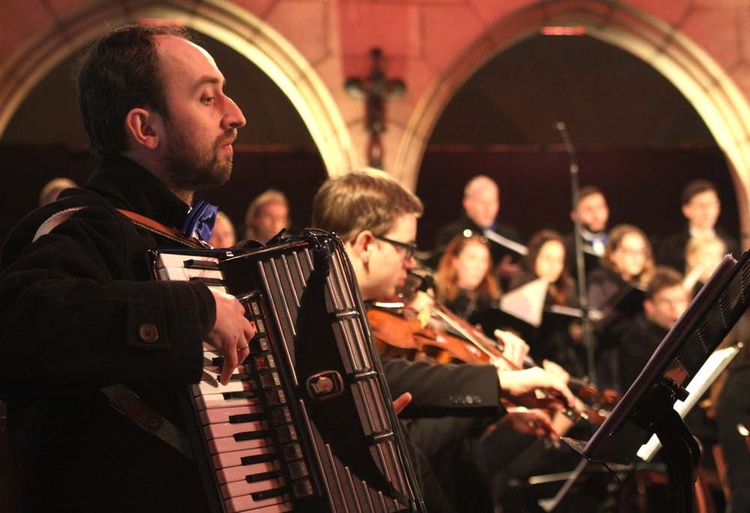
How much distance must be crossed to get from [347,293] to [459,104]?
11979mm

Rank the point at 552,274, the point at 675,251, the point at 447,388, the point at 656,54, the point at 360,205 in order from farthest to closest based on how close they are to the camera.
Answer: the point at 656,54, the point at 675,251, the point at 552,274, the point at 360,205, the point at 447,388

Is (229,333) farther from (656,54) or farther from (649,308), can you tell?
(656,54)

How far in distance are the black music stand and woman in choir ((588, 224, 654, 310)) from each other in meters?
5.36

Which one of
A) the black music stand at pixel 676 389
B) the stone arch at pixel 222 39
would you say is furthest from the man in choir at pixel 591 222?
the black music stand at pixel 676 389

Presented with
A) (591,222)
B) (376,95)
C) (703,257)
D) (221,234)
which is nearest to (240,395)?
(221,234)

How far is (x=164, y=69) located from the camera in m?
2.10

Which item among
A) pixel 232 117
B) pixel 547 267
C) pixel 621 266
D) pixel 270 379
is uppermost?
pixel 547 267

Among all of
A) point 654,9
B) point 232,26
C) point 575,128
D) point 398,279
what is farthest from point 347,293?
point 575,128

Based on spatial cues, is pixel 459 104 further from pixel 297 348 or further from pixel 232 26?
pixel 297 348

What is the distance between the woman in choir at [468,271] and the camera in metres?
6.78

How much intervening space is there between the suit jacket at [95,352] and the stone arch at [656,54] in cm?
746

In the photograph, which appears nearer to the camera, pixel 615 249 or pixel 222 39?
pixel 615 249

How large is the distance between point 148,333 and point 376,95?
7314 mm

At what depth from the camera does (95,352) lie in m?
1.67
